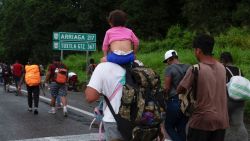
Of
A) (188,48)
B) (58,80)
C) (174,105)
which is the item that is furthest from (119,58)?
(188,48)

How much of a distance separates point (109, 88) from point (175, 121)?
3.34 meters

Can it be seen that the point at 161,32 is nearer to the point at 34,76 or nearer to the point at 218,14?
the point at 218,14

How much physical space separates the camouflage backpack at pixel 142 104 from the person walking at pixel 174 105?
9.86 feet

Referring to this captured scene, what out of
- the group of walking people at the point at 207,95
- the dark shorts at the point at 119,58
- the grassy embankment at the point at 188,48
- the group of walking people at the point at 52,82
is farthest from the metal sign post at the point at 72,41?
the dark shorts at the point at 119,58

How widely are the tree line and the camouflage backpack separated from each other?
24.7 metres

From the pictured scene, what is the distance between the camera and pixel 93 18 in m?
53.5

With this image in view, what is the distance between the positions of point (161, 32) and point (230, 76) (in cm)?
3730

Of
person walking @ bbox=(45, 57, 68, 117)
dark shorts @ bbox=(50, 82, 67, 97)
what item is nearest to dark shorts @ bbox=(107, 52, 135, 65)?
person walking @ bbox=(45, 57, 68, 117)

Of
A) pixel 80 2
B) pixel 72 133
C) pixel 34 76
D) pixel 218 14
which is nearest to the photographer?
pixel 72 133

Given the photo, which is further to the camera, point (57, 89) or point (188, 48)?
point (188, 48)

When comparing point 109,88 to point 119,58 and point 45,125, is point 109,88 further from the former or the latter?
point 45,125

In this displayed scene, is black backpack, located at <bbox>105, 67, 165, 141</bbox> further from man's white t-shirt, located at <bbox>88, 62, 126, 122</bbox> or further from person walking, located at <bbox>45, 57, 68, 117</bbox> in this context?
person walking, located at <bbox>45, 57, 68, 117</bbox>

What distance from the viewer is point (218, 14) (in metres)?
32.2

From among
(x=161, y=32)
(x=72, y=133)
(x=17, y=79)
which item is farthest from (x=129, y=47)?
→ (x=161, y=32)
